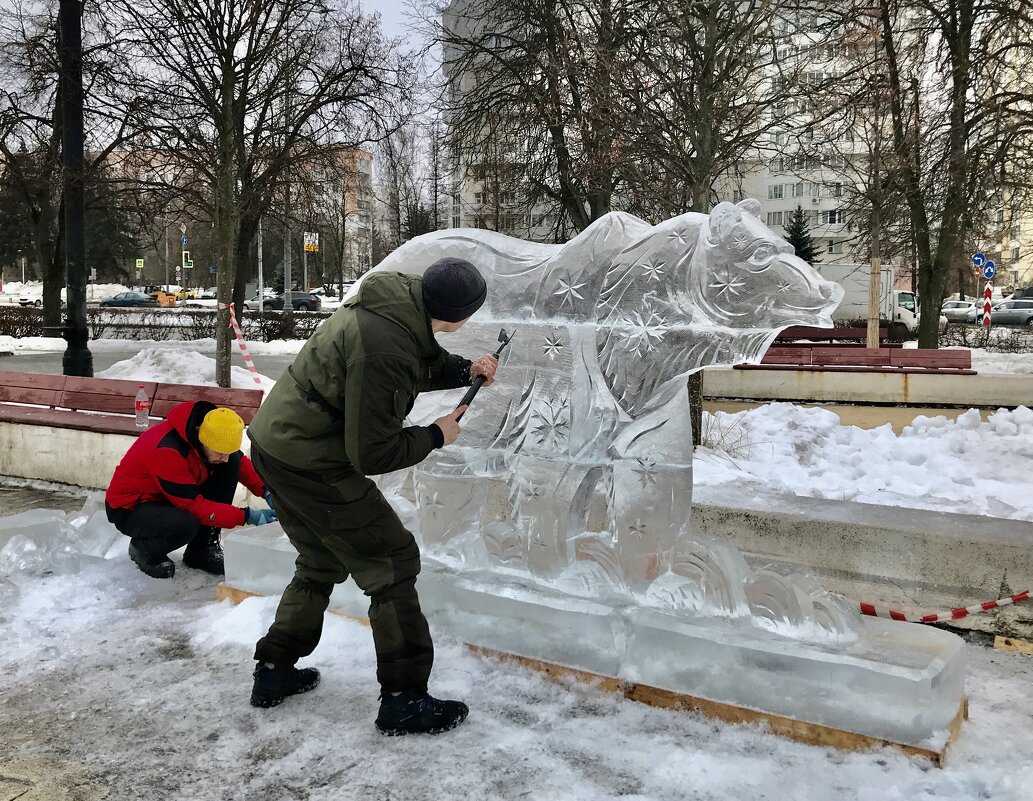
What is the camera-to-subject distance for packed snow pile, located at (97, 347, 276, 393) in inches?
506

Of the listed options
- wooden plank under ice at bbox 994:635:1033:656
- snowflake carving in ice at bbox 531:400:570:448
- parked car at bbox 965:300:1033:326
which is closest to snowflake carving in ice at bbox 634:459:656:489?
snowflake carving in ice at bbox 531:400:570:448

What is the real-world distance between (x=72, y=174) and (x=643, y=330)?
822 centimetres

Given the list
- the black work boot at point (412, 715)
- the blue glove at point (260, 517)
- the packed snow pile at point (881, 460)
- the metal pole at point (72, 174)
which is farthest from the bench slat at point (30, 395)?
the black work boot at point (412, 715)

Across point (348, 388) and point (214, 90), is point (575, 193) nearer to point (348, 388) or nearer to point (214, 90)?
point (214, 90)

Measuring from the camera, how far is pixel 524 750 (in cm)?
311

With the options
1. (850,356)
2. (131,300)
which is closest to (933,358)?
(850,356)

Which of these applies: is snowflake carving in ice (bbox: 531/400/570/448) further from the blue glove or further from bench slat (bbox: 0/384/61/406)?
bench slat (bbox: 0/384/61/406)

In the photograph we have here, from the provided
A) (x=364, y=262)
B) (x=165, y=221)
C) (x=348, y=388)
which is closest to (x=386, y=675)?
(x=348, y=388)

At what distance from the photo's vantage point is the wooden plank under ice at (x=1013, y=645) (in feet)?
13.7

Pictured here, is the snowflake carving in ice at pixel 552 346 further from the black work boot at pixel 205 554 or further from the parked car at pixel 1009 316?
the parked car at pixel 1009 316

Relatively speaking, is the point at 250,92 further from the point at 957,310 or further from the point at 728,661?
the point at 957,310

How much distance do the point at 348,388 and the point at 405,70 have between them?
1018 cm

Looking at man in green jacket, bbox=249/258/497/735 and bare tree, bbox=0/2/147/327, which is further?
bare tree, bbox=0/2/147/327

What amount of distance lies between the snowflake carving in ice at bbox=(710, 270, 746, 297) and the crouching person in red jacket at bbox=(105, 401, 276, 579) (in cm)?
249
